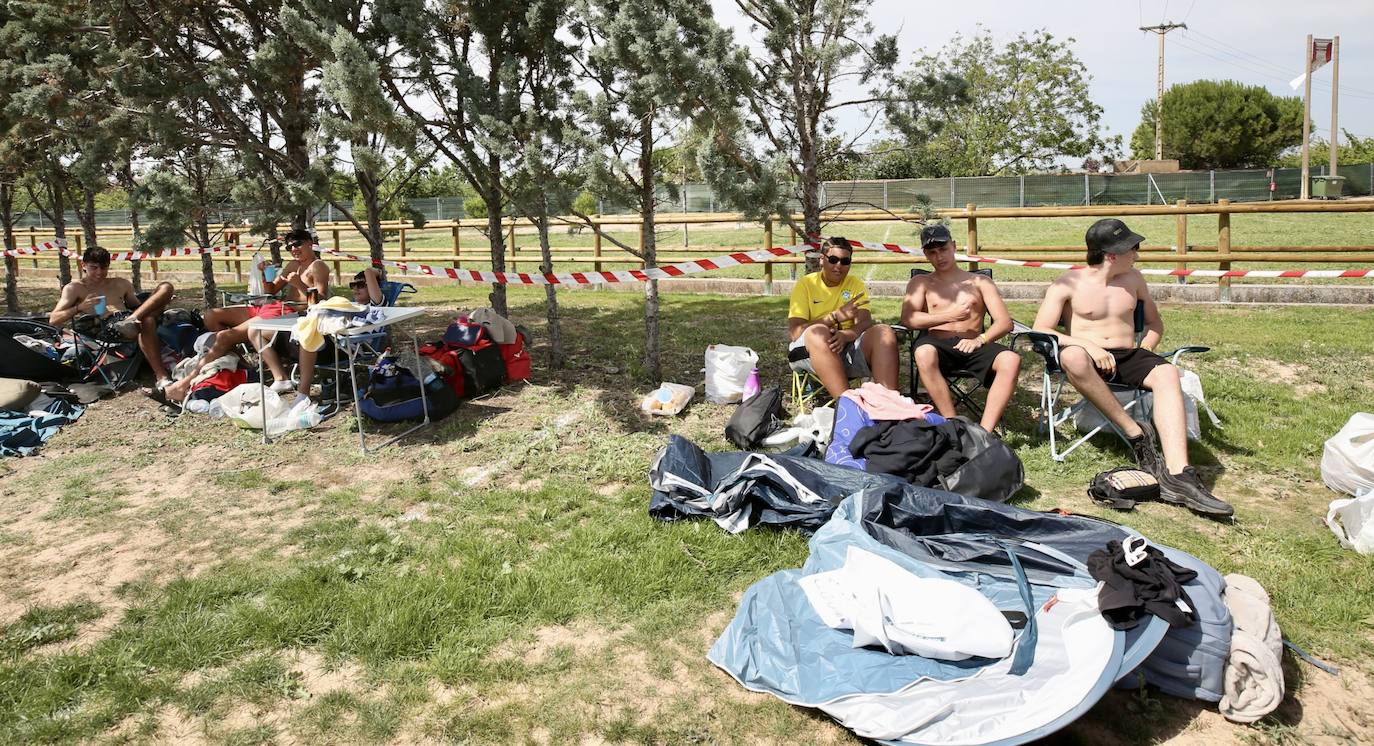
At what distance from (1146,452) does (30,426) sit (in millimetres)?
6422

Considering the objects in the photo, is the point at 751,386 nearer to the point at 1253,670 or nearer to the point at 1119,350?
the point at 1119,350

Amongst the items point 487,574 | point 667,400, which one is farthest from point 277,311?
point 487,574

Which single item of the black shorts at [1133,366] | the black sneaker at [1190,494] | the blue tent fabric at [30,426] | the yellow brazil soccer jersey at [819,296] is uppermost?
the yellow brazil soccer jersey at [819,296]

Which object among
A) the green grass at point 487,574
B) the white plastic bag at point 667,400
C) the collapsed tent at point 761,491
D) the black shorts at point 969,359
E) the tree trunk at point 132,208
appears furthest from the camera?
Answer: the tree trunk at point 132,208

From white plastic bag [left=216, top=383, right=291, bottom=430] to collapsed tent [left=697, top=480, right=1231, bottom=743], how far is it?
3863mm

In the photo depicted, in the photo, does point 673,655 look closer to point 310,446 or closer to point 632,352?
point 310,446

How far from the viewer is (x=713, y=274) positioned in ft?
40.5

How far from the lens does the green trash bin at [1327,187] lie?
2712cm

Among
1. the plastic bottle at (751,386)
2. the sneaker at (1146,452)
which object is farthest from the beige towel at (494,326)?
the sneaker at (1146,452)

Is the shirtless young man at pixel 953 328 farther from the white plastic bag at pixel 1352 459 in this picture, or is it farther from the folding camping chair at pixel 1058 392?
the white plastic bag at pixel 1352 459

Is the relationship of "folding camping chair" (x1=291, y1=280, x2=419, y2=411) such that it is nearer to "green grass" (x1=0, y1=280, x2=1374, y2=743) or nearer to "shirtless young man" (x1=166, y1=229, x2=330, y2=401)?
"shirtless young man" (x1=166, y1=229, x2=330, y2=401)

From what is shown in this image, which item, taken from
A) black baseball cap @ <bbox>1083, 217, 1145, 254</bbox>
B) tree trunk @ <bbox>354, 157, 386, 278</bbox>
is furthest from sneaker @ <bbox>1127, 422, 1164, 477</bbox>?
tree trunk @ <bbox>354, 157, 386, 278</bbox>

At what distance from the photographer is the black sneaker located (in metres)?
3.54

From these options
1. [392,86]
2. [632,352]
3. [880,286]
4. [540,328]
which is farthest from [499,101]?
[880,286]
